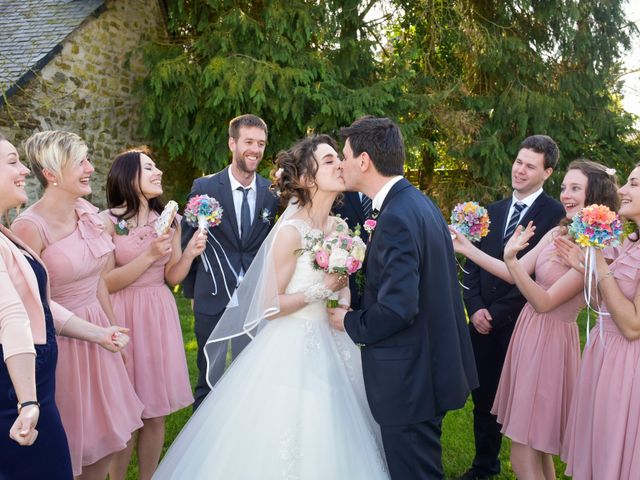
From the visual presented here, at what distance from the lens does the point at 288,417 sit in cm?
339

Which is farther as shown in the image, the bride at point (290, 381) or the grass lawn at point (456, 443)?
the grass lawn at point (456, 443)

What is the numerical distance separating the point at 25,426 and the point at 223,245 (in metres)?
2.79

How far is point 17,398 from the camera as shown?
8.40ft

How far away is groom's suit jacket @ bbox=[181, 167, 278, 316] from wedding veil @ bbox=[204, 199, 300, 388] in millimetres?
1003

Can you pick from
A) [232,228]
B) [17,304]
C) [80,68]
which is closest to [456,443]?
[232,228]

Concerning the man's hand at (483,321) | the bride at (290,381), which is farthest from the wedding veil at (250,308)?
the man's hand at (483,321)

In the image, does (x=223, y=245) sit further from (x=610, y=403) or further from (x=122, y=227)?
(x=610, y=403)

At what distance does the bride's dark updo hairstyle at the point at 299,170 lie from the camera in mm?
4082

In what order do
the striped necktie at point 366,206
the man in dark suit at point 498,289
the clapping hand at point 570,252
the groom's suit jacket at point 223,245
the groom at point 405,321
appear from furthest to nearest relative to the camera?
the groom's suit jacket at point 223,245
the striped necktie at point 366,206
the man in dark suit at point 498,289
the clapping hand at point 570,252
the groom at point 405,321

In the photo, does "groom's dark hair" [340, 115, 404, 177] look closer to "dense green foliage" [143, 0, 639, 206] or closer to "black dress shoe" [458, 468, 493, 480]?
"black dress shoe" [458, 468, 493, 480]

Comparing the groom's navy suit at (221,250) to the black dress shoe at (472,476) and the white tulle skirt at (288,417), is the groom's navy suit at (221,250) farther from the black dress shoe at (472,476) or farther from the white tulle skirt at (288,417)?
the black dress shoe at (472,476)

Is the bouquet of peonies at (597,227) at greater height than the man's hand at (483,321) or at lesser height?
greater

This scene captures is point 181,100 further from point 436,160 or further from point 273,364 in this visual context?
point 273,364

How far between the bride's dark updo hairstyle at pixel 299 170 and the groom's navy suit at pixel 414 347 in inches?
42.8
